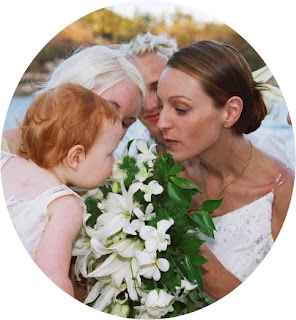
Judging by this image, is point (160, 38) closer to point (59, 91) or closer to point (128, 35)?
point (128, 35)

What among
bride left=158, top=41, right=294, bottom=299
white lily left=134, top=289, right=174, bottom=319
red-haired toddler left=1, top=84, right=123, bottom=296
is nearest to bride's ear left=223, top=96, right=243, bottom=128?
bride left=158, top=41, right=294, bottom=299

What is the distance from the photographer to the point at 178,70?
2.04 metres

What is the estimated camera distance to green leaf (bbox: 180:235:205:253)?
2.02 metres

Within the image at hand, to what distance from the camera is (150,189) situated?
1.99 m

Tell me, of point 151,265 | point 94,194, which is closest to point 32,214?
point 94,194

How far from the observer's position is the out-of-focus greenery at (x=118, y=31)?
2.05 metres

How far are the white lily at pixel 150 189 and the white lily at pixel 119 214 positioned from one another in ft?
0.07

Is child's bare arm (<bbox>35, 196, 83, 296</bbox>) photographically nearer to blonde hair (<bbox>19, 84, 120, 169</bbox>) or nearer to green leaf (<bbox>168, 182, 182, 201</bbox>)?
blonde hair (<bbox>19, 84, 120, 169</bbox>)

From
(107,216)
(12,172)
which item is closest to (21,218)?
(12,172)

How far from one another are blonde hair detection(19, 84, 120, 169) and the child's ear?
1 centimetres

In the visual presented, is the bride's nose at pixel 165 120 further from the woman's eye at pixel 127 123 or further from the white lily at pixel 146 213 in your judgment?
the white lily at pixel 146 213

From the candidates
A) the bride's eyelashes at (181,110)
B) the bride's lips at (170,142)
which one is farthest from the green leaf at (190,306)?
the bride's eyelashes at (181,110)

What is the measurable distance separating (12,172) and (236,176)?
0.76 m

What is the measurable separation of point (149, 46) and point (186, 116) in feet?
0.89
